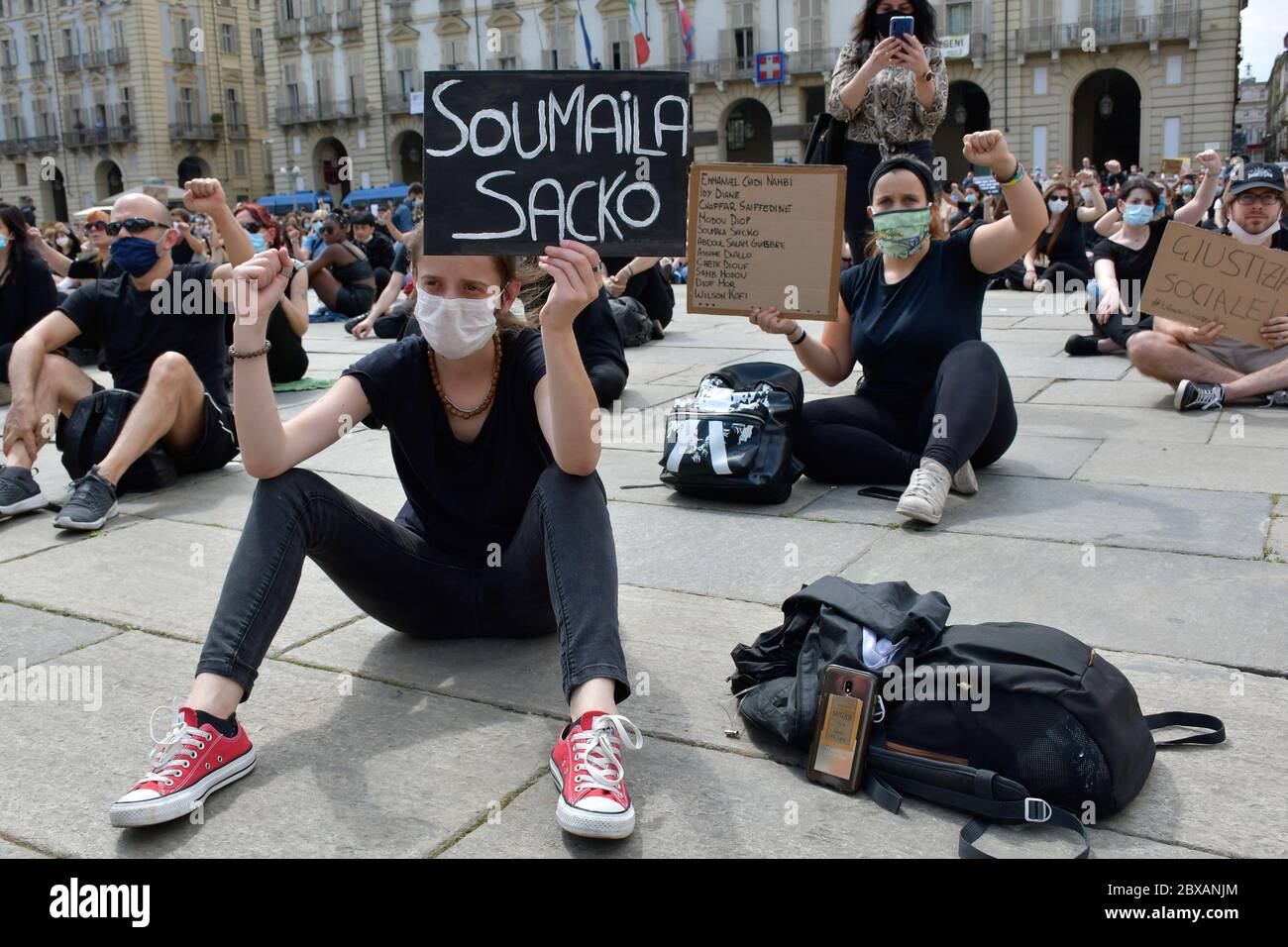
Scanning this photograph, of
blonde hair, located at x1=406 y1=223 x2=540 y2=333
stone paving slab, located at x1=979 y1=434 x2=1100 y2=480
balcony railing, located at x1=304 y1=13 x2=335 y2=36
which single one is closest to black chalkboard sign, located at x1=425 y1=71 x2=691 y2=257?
blonde hair, located at x1=406 y1=223 x2=540 y2=333

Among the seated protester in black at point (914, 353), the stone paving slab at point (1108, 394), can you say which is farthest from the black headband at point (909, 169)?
the stone paving slab at point (1108, 394)

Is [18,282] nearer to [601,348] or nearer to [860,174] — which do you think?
[601,348]

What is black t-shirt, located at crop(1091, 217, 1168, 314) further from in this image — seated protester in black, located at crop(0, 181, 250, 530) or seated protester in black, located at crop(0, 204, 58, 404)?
seated protester in black, located at crop(0, 204, 58, 404)

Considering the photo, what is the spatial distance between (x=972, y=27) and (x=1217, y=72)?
25.2ft

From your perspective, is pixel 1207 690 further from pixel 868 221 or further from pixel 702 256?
pixel 868 221

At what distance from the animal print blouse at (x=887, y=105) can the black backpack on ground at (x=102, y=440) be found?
352 centimetres

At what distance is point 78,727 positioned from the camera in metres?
2.78

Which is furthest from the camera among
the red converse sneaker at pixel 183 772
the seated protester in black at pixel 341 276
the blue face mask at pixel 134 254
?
the seated protester in black at pixel 341 276

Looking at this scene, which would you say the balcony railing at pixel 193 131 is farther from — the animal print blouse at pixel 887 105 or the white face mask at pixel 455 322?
the white face mask at pixel 455 322

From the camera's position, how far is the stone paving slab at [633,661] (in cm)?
279

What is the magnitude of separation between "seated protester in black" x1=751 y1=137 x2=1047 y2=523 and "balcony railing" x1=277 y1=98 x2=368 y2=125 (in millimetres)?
50507

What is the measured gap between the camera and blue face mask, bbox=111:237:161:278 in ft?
17.3

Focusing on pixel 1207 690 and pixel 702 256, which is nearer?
pixel 1207 690

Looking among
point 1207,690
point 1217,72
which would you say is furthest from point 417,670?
point 1217,72
